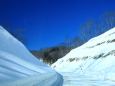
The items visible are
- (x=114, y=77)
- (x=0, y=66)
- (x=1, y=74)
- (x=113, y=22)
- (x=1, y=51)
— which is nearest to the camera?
(x=1, y=74)

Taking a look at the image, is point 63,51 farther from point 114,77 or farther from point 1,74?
point 1,74

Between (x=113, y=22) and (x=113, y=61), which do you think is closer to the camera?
(x=113, y=61)

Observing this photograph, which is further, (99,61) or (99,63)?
(99,61)

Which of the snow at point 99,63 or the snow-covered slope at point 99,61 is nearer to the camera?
the snow at point 99,63

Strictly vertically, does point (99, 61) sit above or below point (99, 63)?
above

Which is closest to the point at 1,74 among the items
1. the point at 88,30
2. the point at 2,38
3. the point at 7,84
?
the point at 7,84

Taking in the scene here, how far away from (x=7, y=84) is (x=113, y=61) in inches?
710

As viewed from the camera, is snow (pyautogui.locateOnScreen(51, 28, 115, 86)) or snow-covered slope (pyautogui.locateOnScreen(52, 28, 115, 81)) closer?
snow (pyautogui.locateOnScreen(51, 28, 115, 86))

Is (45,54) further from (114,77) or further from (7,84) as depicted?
(7,84)

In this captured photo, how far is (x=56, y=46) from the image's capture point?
3853 inches

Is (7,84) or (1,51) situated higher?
(1,51)

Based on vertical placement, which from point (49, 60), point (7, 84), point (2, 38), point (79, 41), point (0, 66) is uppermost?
point (79, 41)

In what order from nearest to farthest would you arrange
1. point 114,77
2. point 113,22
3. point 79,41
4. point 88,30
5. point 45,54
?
point 114,77 < point 113,22 < point 88,30 < point 79,41 < point 45,54

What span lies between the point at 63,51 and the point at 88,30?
76.7ft
